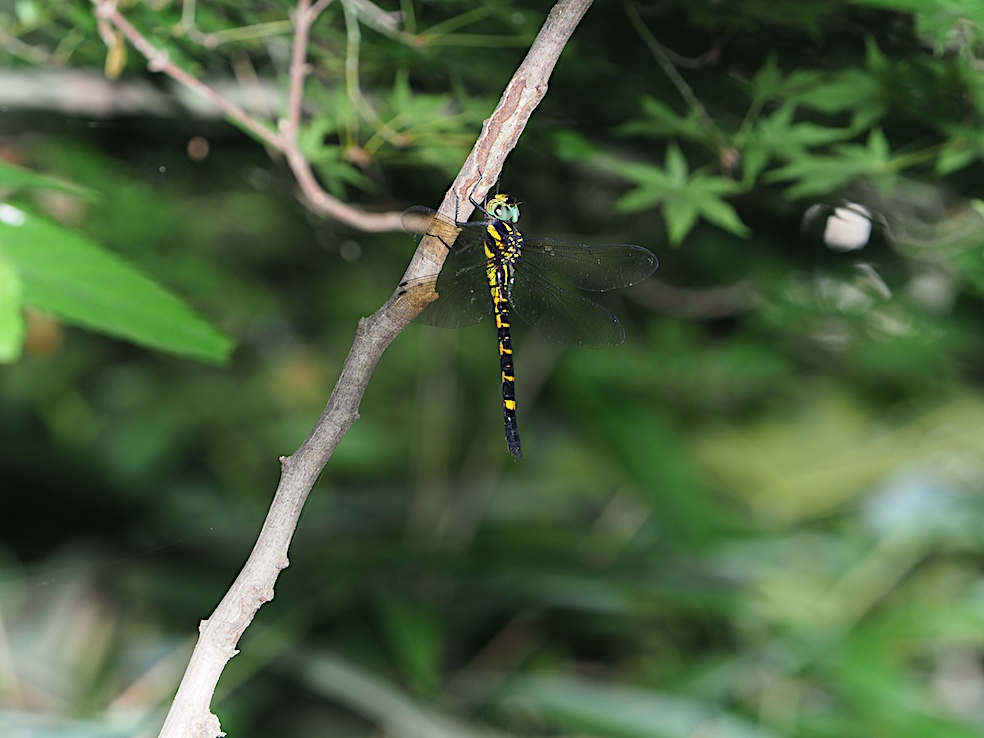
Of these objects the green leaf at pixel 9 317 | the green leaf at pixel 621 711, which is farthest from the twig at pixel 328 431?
the green leaf at pixel 621 711

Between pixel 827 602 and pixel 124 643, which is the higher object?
pixel 827 602

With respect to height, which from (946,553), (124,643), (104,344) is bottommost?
(124,643)

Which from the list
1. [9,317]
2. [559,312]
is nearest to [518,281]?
[559,312]

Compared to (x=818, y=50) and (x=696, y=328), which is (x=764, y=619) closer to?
(x=696, y=328)

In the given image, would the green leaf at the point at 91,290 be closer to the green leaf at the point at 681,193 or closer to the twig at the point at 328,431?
the twig at the point at 328,431

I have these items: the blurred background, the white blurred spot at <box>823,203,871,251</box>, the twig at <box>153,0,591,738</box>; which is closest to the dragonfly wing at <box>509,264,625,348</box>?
the blurred background

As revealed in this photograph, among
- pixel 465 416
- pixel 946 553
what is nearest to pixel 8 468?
pixel 465 416
